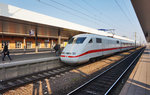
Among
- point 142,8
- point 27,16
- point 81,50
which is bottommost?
point 81,50

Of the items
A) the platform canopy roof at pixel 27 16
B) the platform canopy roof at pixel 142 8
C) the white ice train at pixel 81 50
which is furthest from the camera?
the platform canopy roof at pixel 27 16

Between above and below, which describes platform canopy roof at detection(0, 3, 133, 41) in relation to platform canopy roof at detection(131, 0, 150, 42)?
below

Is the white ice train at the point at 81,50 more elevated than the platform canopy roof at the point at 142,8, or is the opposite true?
the platform canopy roof at the point at 142,8

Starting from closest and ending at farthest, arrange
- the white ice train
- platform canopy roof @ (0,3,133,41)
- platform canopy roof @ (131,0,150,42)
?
the white ice train, platform canopy roof @ (131,0,150,42), platform canopy roof @ (0,3,133,41)

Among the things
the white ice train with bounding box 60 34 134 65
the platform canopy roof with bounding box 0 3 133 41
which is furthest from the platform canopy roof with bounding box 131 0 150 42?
A: the platform canopy roof with bounding box 0 3 133 41

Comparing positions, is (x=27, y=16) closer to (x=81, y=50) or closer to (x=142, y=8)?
(x=81, y=50)

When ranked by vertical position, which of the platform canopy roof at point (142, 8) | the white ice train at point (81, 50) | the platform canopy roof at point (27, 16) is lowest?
the white ice train at point (81, 50)

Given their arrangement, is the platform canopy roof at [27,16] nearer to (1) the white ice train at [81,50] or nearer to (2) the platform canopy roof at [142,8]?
(1) the white ice train at [81,50]

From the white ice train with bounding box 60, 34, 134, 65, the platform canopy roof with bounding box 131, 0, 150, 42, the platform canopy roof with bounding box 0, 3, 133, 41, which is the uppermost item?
the platform canopy roof with bounding box 131, 0, 150, 42

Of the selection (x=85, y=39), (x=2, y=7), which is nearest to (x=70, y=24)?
(x=85, y=39)

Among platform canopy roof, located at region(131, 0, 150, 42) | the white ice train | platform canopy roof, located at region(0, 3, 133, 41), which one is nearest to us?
the white ice train

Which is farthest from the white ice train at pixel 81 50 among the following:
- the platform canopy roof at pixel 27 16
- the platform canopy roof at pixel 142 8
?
the platform canopy roof at pixel 27 16

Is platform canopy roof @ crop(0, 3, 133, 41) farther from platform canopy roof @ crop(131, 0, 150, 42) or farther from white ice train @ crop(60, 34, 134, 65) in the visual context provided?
platform canopy roof @ crop(131, 0, 150, 42)

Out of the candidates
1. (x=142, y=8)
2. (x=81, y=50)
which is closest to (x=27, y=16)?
(x=81, y=50)
